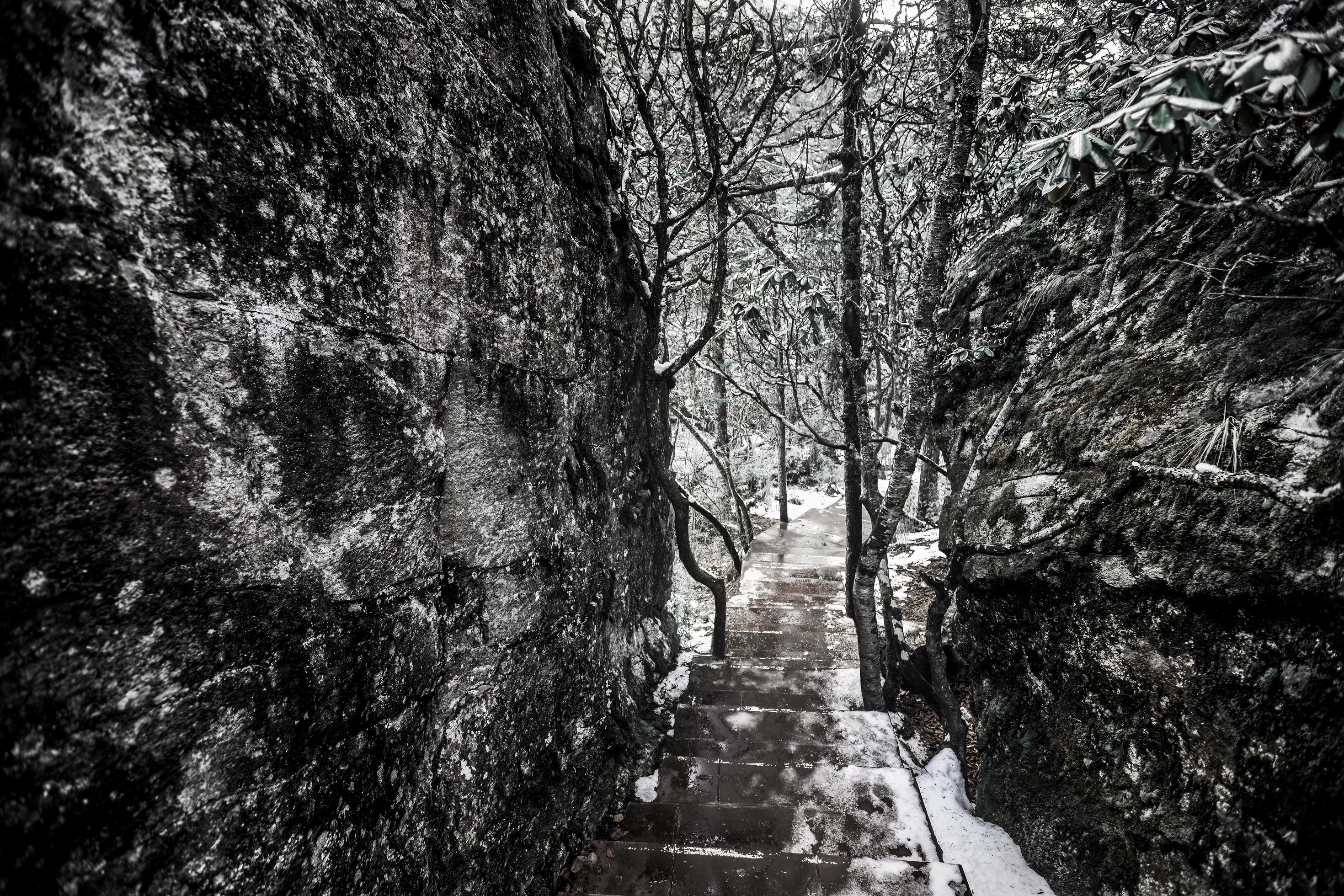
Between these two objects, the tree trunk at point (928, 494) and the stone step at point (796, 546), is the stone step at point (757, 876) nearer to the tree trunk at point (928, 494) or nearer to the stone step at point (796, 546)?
the stone step at point (796, 546)

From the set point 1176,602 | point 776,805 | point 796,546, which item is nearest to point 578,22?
point 1176,602

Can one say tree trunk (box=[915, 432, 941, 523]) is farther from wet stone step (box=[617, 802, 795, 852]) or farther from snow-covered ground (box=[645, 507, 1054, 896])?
wet stone step (box=[617, 802, 795, 852])

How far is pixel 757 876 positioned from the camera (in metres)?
2.72

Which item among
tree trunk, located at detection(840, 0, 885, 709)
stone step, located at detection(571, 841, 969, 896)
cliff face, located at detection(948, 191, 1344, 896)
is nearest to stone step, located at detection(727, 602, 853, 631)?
tree trunk, located at detection(840, 0, 885, 709)

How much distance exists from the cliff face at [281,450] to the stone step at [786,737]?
129cm

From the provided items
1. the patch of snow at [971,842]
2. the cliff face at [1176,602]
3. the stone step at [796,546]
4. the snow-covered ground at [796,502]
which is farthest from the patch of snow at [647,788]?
the snow-covered ground at [796,502]

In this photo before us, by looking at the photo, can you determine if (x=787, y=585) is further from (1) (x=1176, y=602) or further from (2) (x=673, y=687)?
(1) (x=1176, y=602)

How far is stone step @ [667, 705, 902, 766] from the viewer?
12.0ft

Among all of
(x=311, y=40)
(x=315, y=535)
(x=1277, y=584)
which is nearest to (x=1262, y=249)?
(x=1277, y=584)

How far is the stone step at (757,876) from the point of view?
262cm

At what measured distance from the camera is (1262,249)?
9.23ft

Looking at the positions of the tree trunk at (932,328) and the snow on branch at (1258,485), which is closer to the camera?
the snow on branch at (1258,485)

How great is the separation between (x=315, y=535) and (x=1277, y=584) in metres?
3.67

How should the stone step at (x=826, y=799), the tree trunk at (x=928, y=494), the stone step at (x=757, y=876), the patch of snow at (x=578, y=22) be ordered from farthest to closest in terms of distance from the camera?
the tree trunk at (x=928, y=494) < the patch of snow at (x=578, y=22) < the stone step at (x=826, y=799) < the stone step at (x=757, y=876)
